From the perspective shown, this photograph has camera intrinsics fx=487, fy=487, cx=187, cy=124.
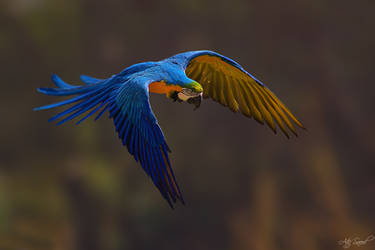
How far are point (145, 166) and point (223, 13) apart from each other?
199 cm

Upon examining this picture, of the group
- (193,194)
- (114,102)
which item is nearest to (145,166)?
(114,102)

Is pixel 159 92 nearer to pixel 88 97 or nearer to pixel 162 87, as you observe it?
pixel 162 87

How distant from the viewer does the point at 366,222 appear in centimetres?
288

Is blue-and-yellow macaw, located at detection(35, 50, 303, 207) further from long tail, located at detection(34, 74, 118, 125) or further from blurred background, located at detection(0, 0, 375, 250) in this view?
blurred background, located at detection(0, 0, 375, 250)

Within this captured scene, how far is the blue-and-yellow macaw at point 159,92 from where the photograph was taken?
1.13 m

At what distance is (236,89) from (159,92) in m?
0.34

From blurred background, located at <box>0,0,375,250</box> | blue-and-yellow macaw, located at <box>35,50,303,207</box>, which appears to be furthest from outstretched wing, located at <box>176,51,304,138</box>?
blurred background, located at <box>0,0,375,250</box>

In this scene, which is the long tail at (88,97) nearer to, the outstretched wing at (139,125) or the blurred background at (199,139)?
the outstretched wing at (139,125)

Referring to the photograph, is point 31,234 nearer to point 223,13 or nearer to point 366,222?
point 223,13

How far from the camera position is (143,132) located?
117 cm
